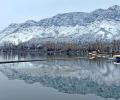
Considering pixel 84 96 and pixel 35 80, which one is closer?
pixel 84 96

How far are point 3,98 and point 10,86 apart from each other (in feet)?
24.0

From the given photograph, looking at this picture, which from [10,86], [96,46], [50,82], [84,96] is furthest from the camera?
[96,46]

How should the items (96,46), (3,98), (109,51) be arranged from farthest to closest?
1. (96,46)
2. (109,51)
3. (3,98)

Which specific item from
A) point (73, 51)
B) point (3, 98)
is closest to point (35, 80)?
point (3, 98)

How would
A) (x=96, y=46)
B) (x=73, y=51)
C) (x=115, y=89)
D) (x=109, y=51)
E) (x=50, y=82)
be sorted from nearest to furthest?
(x=115, y=89) → (x=50, y=82) → (x=109, y=51) → (x=96, y=46) → (x=73, y=51)

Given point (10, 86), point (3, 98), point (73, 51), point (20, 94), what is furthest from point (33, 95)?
point (73, 51)

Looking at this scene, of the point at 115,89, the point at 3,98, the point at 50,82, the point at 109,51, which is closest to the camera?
the point at 3,98

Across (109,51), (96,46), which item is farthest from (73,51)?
(109,51)

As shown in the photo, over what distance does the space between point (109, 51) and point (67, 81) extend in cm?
9022

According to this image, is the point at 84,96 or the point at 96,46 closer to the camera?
the point at 84,96

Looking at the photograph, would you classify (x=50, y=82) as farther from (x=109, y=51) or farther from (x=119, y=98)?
(x=109, y=51)

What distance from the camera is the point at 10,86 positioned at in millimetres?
30672

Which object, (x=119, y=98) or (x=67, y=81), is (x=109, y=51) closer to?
(x=67, y=81)

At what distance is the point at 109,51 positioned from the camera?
12238 cm
